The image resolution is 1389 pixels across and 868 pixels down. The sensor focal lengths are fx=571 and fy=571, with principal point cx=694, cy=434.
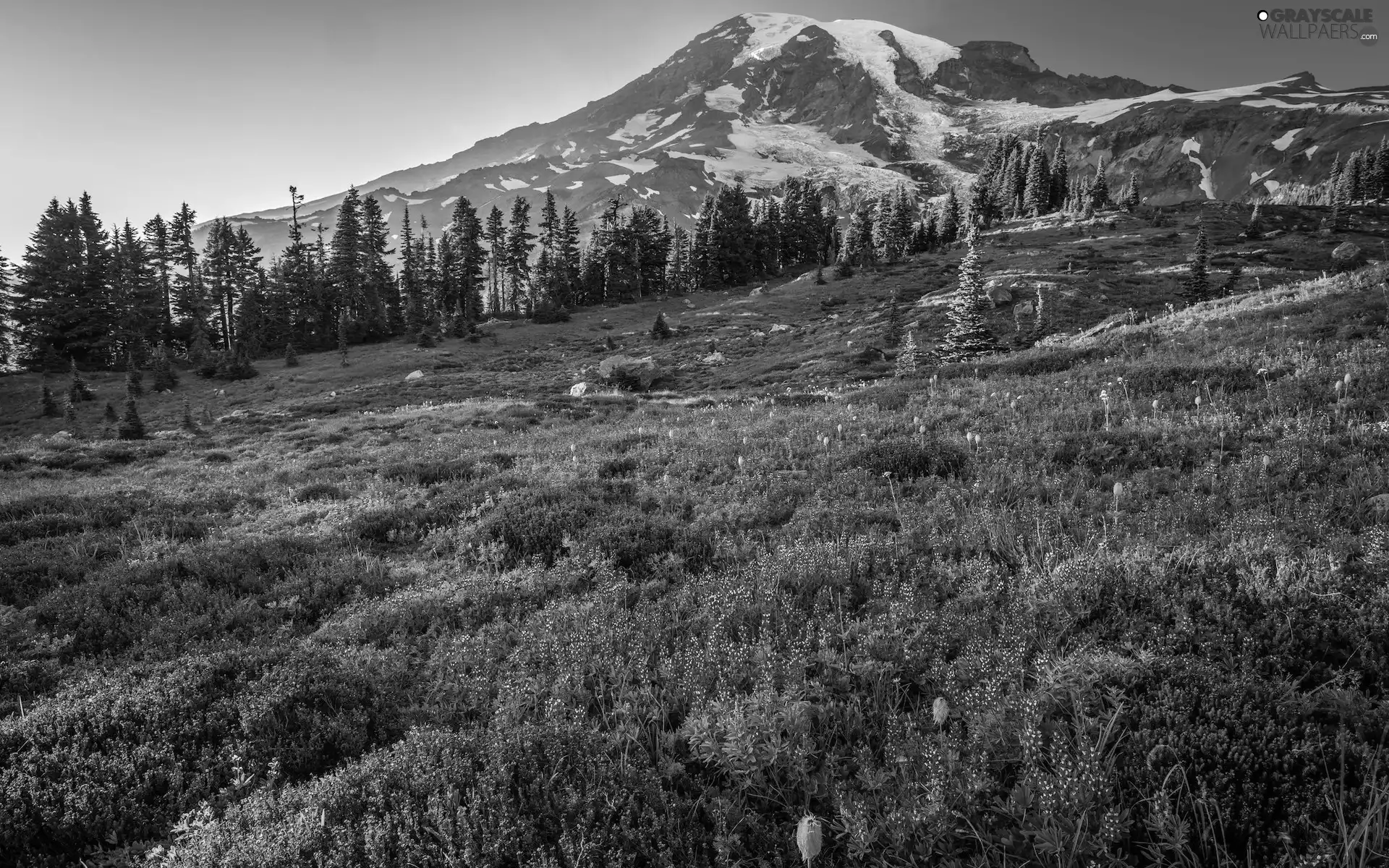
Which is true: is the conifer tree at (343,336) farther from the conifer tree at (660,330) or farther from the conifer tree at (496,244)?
the conifer tree at (660,330)

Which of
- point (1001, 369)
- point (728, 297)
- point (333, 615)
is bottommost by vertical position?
point (333, 615)

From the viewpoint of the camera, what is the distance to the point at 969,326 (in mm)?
28359

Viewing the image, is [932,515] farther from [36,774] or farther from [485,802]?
[36,774]

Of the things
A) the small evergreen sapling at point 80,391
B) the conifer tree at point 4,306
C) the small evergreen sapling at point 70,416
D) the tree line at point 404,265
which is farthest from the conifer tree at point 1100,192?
the conifer tree at point 4,306

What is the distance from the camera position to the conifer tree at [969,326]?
90.7ft

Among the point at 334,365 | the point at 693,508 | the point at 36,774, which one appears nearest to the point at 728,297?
the point at 334,365

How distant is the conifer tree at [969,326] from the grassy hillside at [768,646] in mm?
15891

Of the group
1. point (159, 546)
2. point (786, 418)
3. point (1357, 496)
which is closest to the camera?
point (1357, 496)

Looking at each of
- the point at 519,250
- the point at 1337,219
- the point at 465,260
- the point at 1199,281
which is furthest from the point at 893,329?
the point at 519,250

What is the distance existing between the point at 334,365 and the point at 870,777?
58.3 metres

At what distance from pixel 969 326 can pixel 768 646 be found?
2838 cm

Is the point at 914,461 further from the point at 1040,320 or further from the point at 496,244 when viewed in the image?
the point at 496,244

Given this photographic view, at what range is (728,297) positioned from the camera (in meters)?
81.1

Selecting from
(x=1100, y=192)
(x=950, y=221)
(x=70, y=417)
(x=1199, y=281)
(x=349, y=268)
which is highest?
(x=1100, y=192)
